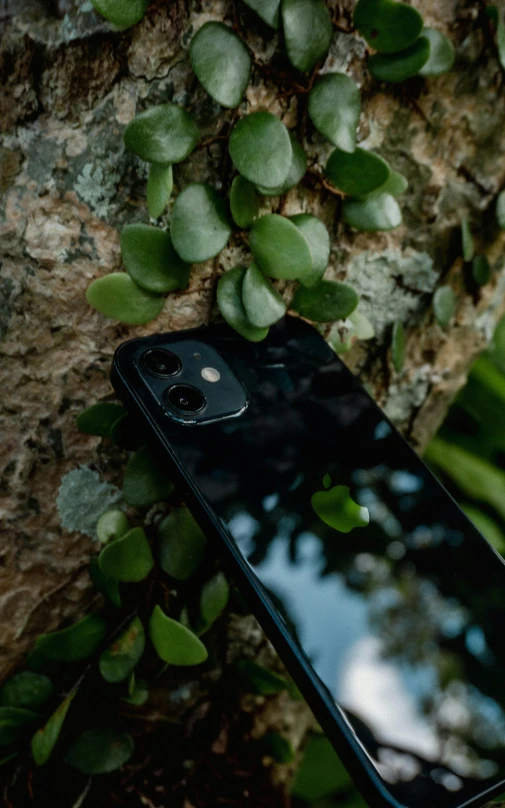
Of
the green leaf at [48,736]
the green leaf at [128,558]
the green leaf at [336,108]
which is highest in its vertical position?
the green leaf at [336,108]

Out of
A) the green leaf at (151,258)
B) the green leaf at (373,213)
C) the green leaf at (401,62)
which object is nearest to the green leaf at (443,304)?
the green leaf at (373,213)

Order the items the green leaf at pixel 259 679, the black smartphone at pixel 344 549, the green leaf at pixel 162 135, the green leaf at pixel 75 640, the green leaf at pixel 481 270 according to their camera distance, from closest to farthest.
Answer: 1. the black smartphone at pixel 344 549
2. the green leaf at pixel 162 135
3. the green leaf at pixel 75 640
4. the green leaf at pixel 259 679
5. the green leaf at pixel 481 270

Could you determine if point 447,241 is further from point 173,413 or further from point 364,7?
point 173,413

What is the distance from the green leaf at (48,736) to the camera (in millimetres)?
704

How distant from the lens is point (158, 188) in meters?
0.63

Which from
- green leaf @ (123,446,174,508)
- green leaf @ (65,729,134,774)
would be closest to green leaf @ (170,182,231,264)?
green leaf @ (123,446,174,508)

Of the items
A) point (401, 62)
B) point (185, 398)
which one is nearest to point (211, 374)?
point (185, 398)

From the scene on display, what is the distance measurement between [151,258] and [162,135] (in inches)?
4.8

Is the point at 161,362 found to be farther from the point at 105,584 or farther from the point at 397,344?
the point at 397,344

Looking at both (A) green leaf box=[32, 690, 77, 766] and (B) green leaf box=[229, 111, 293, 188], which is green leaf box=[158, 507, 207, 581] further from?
(B) green leaf box=[229, 111, 293, 188]

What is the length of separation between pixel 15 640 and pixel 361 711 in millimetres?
476

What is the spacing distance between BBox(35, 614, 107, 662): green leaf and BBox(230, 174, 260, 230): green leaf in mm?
499

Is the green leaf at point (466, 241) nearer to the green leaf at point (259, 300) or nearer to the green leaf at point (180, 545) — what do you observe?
the green leaf at point (259, 300)

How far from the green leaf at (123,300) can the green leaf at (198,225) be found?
65mm
